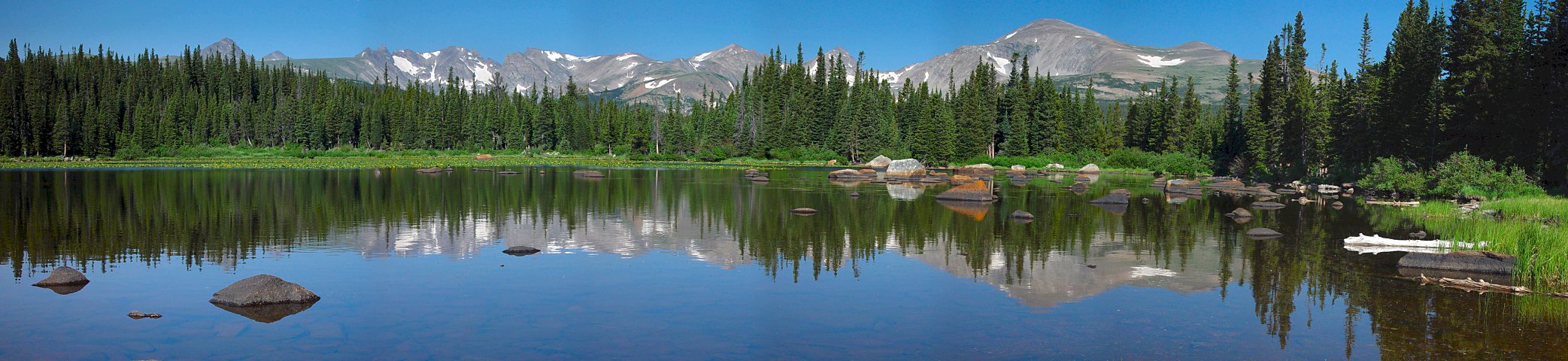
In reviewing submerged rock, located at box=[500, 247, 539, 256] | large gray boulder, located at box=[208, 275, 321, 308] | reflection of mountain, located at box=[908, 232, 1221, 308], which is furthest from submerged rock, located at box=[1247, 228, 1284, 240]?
large gray boulder, located at box=[208, 275, 321, 308]

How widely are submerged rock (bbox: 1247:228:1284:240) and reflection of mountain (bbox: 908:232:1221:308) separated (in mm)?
5313

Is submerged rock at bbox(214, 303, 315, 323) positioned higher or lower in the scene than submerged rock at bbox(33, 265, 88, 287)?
lower

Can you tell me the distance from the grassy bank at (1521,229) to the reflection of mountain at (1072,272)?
19.3ft

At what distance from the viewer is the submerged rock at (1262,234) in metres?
27.5

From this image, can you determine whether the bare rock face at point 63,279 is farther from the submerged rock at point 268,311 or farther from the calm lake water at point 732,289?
the submerged rock at point 268,311

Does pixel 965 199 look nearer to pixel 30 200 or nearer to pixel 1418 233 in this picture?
pixel 1418 233

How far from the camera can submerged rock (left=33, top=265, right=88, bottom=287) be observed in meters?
16.6

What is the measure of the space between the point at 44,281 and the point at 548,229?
13149 millimetres

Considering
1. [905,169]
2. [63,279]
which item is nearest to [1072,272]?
[63,279]

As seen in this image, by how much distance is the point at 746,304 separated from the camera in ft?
51.4

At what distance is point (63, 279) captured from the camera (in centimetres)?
1677

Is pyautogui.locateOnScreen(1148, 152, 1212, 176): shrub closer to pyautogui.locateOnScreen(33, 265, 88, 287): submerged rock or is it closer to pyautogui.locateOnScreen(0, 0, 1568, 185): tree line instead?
pyautogui.locateOnScreen(0, 0, 1568, 185): tree line

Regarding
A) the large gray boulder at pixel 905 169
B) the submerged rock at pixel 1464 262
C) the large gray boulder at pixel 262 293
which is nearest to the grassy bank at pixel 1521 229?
the submerged rock at pixel 1464 262

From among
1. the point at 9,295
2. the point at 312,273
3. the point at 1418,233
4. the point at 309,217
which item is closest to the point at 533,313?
the point at 312,273
